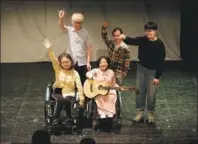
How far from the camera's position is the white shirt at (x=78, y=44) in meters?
6.02

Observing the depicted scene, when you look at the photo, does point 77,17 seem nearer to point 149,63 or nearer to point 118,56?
point 118,56

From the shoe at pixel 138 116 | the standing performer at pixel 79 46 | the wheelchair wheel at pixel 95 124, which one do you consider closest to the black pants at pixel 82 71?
the standing performer at pixel 79 46

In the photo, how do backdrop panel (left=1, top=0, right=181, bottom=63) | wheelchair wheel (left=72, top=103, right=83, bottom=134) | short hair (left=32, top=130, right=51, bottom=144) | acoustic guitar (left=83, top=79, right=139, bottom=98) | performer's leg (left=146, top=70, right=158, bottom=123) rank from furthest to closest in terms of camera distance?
backdrop panel (left=1, top=0, right=181, bottom=63) → performer's leg (left=146, top=70, right=158, bottom=123) → acoustic guitar (left=83, top=79, right=139, bottom=98) → wheelchair wheel (left=72, top=103, right=83, bottom=134) → short hair (left=32, top=130, right=51, bottom=144)

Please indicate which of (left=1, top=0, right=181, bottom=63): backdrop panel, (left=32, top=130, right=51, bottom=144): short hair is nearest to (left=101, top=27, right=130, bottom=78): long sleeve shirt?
(left=32, top=130, right=51, bottom=144): short hair

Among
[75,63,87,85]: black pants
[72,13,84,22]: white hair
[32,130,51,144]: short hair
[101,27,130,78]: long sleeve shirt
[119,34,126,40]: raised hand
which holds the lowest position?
[32,130,51,144]: short hair

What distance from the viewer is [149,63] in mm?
5773

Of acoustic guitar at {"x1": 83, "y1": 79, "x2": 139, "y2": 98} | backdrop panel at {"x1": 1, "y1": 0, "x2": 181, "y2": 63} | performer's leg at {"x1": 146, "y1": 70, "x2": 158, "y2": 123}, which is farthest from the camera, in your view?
backdrop panel at {"x1": 1, "y1": 0, "x2": 181, "y2": 63}

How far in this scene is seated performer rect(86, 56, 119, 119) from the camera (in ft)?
18.9

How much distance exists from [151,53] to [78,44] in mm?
939

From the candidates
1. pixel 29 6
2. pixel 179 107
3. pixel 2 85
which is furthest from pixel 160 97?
pixel 29 6

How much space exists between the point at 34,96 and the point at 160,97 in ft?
6.12

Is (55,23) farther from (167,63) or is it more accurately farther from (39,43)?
(167,63)

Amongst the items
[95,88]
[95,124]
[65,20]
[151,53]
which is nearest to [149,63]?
[151,53]

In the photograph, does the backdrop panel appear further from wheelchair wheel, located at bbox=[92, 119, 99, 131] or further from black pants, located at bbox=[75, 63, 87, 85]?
wheelchair wheel, located at bbox=[92, 119, 99, 131]
